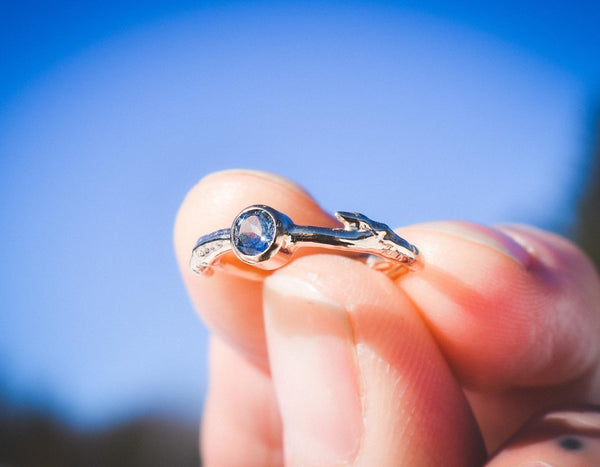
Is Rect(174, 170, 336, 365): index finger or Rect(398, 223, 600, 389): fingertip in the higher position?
Rect(174, 170, 336, 365): index finger

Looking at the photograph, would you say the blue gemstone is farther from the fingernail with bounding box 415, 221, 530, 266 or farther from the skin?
the fingernail with bounding box 415, 221, 530, 266

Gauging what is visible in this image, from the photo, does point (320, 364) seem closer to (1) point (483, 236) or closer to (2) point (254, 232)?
(2) point (254, 232)

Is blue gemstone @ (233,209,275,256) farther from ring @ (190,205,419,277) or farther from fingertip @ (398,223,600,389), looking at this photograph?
fingertip @ (398,223,600,389)

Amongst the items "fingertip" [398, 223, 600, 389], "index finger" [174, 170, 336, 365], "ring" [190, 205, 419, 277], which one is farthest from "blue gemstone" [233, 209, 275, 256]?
"fingertip" [398, 223, 600, 389]

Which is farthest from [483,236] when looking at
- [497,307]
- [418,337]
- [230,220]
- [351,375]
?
[230,220]

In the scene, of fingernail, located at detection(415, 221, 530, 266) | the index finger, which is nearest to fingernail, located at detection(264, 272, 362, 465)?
the index finger

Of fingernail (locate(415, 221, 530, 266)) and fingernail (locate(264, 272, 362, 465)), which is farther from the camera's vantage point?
fingernail (locate(415, 221, 530, 266))

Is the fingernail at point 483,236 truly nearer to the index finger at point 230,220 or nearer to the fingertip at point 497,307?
the fingertip at point 497,307

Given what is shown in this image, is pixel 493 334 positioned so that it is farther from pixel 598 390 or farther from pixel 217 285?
pixel 217 285
